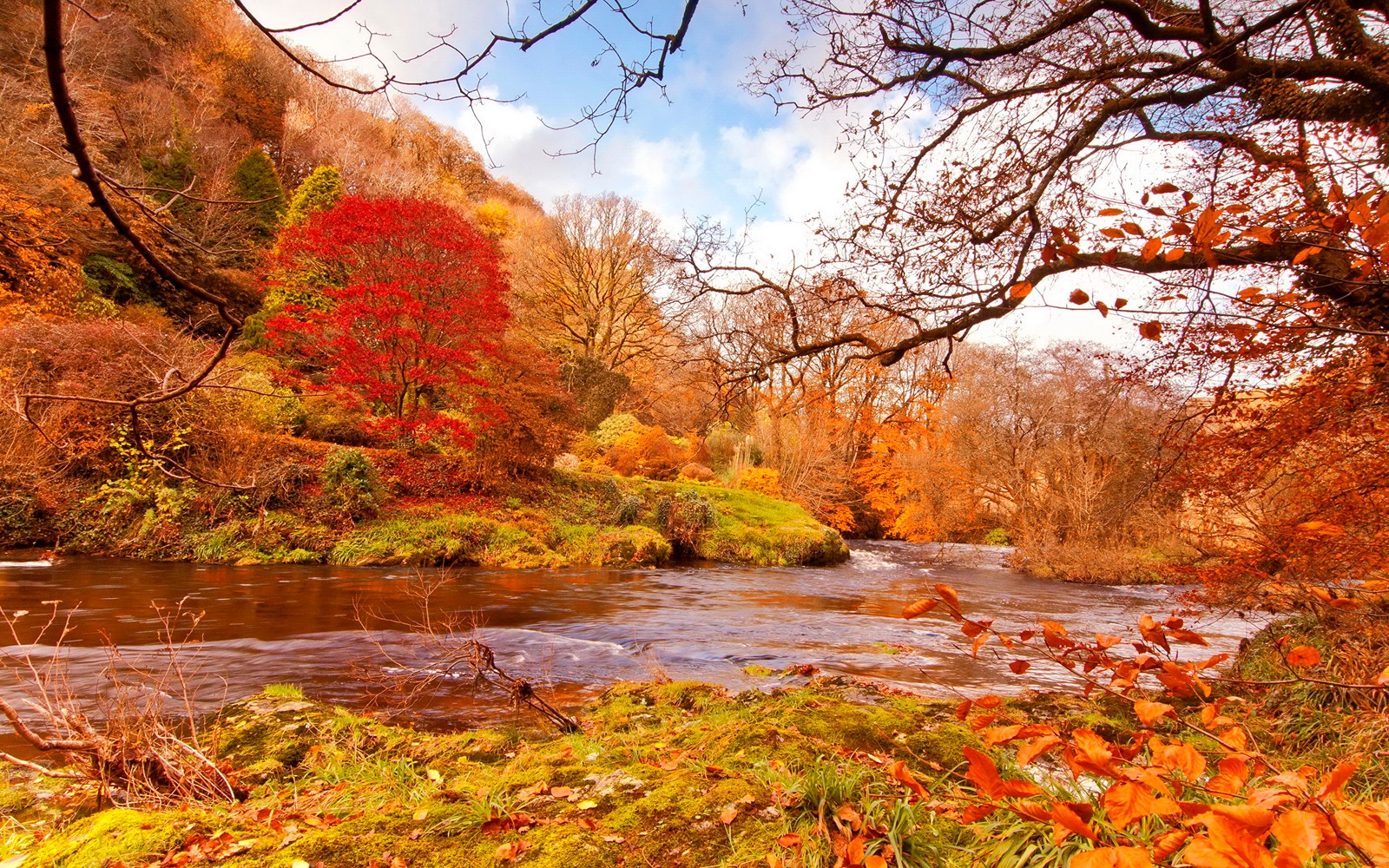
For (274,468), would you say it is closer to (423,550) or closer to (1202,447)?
(423,550)

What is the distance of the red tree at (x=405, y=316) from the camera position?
1366 centimetres

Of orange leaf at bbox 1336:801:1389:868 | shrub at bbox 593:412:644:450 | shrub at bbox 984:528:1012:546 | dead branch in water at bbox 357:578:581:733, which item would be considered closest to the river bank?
shrub at bbox 593:412:644:450

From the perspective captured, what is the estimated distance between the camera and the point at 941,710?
391 centimetres

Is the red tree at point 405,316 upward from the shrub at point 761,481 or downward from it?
upward

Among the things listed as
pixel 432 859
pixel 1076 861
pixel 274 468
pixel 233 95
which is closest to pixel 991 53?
pixel 1076 861

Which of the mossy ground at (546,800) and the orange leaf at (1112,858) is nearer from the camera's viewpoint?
the orange leaf at (1112,858)

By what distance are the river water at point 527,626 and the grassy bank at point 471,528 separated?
22.7 inches

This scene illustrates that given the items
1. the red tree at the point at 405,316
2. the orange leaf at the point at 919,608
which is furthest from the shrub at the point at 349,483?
the orange leaf at the point at 919,608

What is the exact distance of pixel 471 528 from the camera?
1216 centimetres

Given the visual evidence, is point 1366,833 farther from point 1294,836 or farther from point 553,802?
point 553,802

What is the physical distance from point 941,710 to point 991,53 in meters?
4.24

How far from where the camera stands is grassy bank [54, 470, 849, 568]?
34.2 feet

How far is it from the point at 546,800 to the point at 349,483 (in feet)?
36.6

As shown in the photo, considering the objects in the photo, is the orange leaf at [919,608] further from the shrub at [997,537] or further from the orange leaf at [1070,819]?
the shrub at [997,537]
